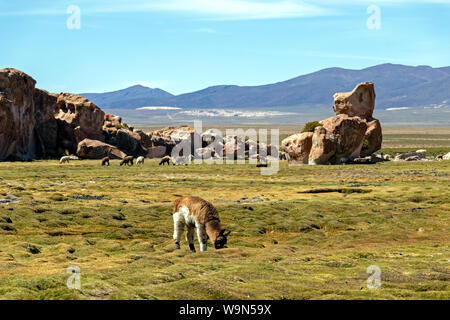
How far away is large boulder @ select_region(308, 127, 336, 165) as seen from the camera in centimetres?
8744

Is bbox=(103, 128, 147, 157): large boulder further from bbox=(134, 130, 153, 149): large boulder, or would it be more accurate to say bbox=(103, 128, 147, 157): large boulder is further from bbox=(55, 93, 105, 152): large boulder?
bbox=(134, 130, 153, 149): large boulder

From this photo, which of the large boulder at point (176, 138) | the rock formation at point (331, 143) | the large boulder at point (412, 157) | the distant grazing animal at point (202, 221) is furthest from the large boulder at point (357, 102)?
the distant grazing animal at point (202, 221)

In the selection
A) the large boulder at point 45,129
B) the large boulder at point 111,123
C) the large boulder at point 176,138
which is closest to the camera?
the large boulder at point 45,129

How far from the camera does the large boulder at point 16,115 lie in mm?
95769

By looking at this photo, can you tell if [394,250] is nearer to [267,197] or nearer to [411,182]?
[267,197]

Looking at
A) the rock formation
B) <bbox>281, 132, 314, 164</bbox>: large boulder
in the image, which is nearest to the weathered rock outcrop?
<bbox>281, 132, 314, 164</bbox>: large boulder

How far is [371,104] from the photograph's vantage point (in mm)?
103938

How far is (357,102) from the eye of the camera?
10200 centimetres

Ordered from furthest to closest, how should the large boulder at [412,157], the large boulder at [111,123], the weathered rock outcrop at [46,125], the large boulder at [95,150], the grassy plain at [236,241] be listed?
the large boulder at [111,123] → the large boulder at [95,150] → the large boulder at [412,157] → the weathered rock outcrop at [46,125] → the grassy plain at [236,241]

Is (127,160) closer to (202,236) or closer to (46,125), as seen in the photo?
(46,125)

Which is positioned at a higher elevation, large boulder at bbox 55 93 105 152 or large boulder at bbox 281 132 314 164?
large boulder at bbox 55 93 105 152

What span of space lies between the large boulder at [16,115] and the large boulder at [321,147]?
49.7m

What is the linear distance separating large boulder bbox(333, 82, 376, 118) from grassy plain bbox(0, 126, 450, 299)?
138ft

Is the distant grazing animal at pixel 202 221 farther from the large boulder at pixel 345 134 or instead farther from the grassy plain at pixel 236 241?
the large boulder at pixel 345 134
